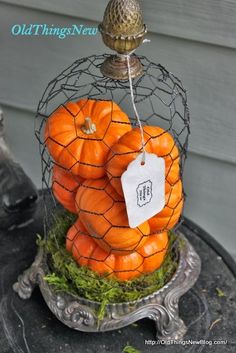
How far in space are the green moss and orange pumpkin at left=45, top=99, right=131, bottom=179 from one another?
0.16m

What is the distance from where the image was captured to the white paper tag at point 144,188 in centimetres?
71

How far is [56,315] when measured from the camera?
846mm


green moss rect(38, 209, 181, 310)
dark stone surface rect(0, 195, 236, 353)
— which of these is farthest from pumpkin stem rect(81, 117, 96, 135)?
dark stone surface rect(0, 195, 236, 353)

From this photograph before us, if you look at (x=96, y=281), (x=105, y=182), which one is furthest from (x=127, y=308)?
(x=105, y=182)

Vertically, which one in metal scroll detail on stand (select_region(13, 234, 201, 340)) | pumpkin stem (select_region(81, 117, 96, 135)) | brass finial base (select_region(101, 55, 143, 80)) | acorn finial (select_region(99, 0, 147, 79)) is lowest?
metal scroll detail on stand (select_region(13, 234, 201, 340))

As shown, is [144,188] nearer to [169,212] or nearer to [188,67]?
[169,212]

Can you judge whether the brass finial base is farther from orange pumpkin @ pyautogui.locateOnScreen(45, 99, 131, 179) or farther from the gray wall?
the gray wall

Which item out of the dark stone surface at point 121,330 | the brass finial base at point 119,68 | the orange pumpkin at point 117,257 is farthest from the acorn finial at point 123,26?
the dark stone surface at point 121,330

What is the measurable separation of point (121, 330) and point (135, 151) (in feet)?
1.04

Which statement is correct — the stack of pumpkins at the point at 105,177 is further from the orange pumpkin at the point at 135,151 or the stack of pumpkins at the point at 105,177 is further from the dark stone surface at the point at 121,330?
the dark stone surface at the point at 121,330

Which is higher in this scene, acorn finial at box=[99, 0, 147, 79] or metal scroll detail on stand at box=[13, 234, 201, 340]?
acorn finial at box=[99, 0, 147, 79]

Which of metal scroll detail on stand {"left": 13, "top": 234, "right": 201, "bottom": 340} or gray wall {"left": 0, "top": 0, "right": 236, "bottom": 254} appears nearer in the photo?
metal scroll detail on stand {"left": 13, "top": 234, "right": 201, "bottom": 340}

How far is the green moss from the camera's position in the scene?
0.83 m

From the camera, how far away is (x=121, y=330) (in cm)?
88
